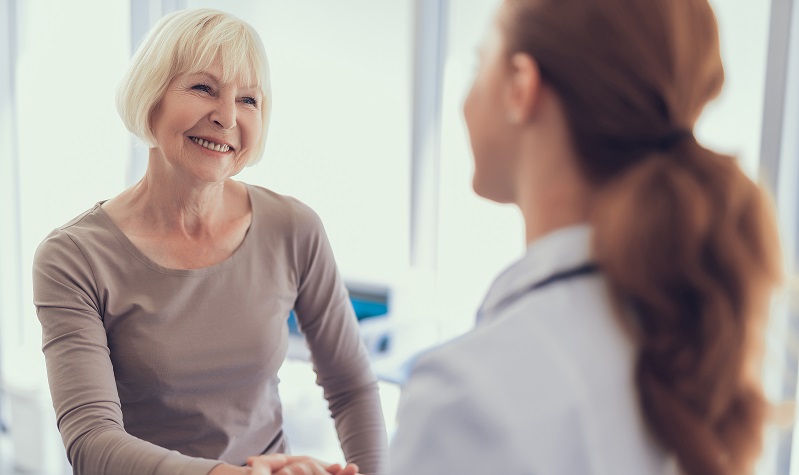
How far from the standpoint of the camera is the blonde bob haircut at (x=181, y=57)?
4.15 feet

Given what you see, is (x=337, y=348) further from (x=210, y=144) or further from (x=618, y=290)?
(x=618, y=290)

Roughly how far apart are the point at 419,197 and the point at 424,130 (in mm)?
212

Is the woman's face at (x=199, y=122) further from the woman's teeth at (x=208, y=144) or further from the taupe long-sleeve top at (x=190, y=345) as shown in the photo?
the taupe long-sleeve top at (x=190, y=345)

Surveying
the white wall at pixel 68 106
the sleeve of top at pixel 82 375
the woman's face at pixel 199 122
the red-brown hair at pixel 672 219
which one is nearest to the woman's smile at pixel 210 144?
the woman's face at pixel 199 122

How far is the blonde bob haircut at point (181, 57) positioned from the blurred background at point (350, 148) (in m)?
0.98

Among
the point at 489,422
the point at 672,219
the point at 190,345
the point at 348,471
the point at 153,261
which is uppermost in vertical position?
the point at 672,219

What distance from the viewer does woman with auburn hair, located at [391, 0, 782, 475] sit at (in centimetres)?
58

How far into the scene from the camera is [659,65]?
0.62 meters

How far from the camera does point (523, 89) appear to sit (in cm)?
66

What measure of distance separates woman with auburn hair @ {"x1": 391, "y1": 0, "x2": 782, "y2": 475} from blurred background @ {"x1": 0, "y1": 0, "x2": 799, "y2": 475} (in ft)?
4.29

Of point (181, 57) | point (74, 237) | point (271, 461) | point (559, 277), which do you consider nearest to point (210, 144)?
point (181, 57)

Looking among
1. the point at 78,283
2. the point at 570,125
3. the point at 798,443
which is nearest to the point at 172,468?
the point at 78,283

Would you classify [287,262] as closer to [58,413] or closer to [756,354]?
[58,413]

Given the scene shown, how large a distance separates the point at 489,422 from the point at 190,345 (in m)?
0.83
